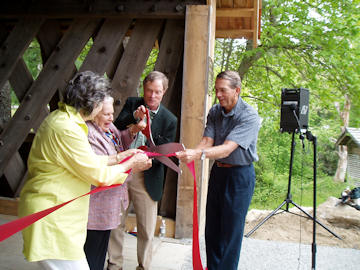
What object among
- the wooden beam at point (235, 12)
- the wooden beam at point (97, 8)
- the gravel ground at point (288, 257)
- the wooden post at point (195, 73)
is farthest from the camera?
the wooden beam at point (235, 12)

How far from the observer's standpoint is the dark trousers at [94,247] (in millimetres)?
2168

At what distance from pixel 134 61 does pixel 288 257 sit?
285 centimetres

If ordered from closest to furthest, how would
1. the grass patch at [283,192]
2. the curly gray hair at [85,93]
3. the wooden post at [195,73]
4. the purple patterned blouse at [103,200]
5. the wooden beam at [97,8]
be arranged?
the curly gray hair at [85,93]
the purple patterned blouse at [103,200]
the wooden post at [195,73]
the wooden beam at [97,8]
the grass patch at [283,192]

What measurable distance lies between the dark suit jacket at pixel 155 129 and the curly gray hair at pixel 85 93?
98 centimetres

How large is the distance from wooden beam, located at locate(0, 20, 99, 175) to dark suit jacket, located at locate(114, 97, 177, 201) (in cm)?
173

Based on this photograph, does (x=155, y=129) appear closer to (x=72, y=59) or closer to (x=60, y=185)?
(x=60, y=185)

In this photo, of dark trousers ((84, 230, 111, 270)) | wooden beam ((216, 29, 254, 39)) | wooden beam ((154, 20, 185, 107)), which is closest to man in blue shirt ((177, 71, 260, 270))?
dark trousers ((84, 230, 111, 270))

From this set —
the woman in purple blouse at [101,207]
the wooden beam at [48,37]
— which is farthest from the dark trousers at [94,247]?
the wooden beam at [48,37]

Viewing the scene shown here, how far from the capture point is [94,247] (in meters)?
2.19

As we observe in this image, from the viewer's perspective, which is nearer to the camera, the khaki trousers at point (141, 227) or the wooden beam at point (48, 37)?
the khaki trousers at point (141, 227)

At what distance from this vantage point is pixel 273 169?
48.7 feet

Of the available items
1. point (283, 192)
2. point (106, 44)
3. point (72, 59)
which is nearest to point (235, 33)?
point (106, 44)

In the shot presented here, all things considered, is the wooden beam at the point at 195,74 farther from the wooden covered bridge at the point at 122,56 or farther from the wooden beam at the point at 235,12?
the wooden beam at the point at 235,12

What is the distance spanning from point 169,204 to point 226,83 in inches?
80.2
